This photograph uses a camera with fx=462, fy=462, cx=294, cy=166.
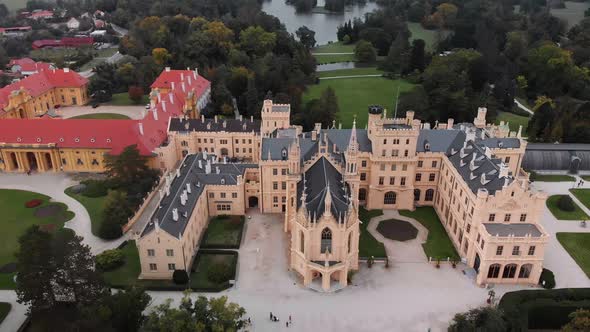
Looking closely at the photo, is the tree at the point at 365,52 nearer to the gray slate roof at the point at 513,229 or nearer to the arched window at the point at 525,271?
the gray slate roof at the point at 513,229

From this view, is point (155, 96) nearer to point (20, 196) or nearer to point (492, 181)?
point (20, 196)

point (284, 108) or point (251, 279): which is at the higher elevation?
point (284, 108)

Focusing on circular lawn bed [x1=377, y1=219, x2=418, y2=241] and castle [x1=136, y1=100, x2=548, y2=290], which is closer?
castle [x1=136, y1=100, x2=548, y2=290]

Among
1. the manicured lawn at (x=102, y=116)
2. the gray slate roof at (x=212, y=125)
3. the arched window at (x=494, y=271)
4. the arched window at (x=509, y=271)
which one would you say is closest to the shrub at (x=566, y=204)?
the arched window at (x=509, y=271)

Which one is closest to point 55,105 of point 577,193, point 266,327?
point 266,327

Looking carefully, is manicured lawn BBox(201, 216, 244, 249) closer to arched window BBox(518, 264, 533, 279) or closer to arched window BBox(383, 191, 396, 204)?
arched window BBox(383, 191, 396, 204)

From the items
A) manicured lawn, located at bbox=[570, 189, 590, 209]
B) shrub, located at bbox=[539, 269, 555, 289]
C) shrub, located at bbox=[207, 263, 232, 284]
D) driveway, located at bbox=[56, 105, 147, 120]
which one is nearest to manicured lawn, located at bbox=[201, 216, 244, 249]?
shrub, located at bbox=[207, 263, 232, 284]
